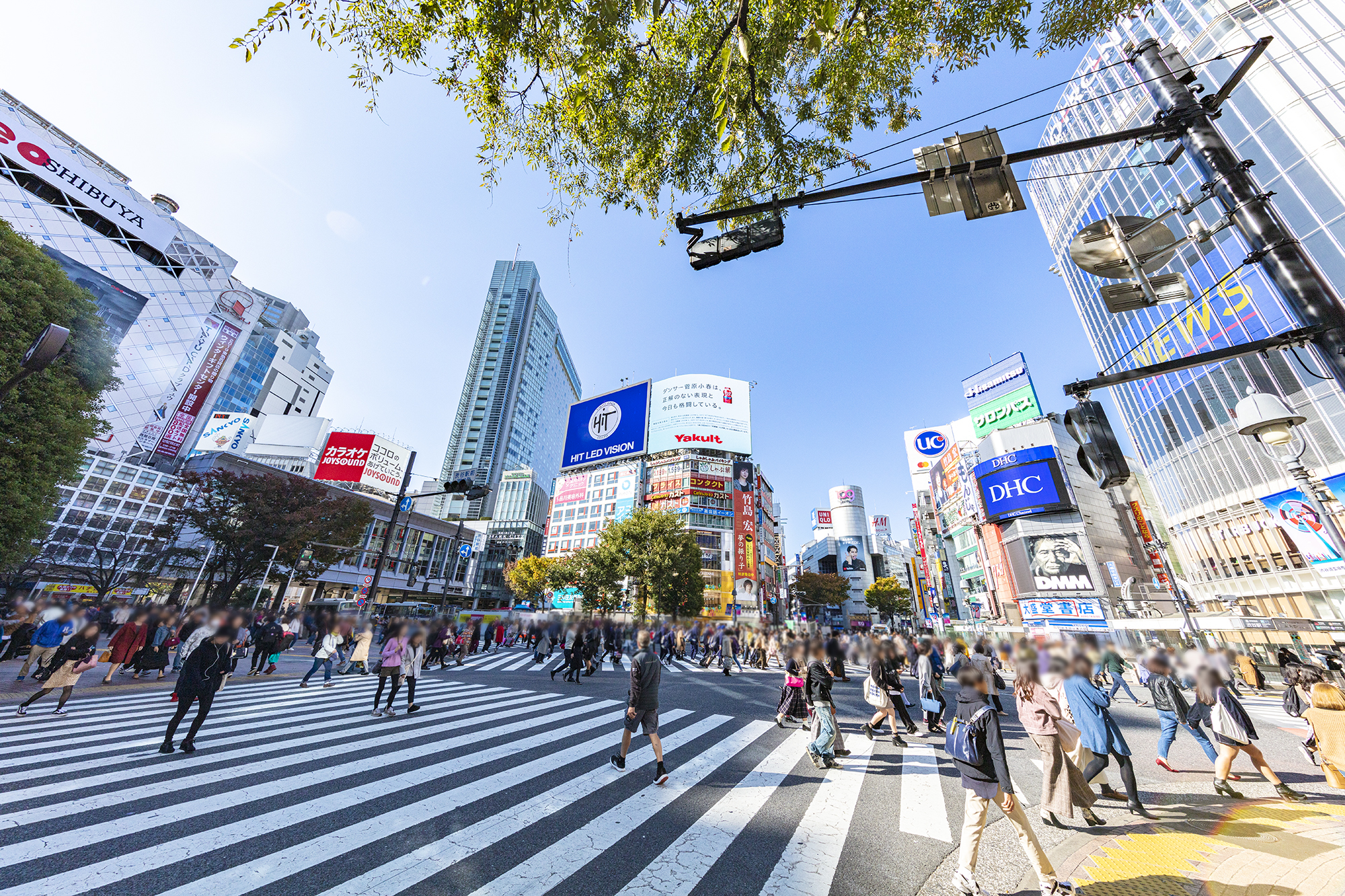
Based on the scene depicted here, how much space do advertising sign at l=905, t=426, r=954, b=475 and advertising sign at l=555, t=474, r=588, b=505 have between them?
4773 cm

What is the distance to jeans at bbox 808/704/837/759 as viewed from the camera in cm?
648

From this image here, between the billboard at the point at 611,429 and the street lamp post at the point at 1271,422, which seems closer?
the street lamp post at the point at 1271,422

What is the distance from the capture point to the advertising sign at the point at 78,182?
3250 cm

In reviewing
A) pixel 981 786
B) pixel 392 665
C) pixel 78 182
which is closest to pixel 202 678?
pixel 392 665

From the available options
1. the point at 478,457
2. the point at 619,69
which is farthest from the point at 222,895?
the point at 478,457

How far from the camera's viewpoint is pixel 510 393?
87.2m

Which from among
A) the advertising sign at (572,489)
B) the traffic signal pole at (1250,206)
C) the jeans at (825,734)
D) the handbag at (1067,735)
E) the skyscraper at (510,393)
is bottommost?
the jeans at (825,734)

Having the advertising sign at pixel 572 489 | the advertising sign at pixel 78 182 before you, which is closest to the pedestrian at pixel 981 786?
the advertising sign at pixel 78 182

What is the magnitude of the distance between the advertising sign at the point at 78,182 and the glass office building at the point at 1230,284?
62376 mm

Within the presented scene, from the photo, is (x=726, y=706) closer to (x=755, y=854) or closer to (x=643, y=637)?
(x=643, y=637)

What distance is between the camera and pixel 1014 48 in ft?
17.2

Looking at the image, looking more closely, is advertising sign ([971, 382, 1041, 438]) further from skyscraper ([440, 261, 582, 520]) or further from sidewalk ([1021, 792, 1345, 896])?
skyscraper ([440, 261, 582, 520])

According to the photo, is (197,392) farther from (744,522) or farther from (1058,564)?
(1058,564)

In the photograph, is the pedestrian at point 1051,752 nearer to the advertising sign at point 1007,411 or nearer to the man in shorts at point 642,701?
the man in shorts at point 642,701
